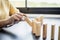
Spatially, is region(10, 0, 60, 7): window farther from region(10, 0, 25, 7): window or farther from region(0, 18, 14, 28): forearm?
region(0, 18, 14, 28): forearm

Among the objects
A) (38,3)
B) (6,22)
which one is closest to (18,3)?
(38,3)

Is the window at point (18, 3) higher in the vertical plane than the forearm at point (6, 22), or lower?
higher

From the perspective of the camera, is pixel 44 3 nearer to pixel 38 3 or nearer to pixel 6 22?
pixel 38 3

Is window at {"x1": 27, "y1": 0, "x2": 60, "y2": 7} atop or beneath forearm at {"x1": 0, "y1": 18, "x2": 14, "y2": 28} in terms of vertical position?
atop

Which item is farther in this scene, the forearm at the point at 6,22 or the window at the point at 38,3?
the window at the point at 38,3

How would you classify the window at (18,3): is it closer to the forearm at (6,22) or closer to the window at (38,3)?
the window at (38,3)

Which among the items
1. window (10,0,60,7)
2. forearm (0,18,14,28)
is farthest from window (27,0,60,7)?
forearm (0,18,14,28)

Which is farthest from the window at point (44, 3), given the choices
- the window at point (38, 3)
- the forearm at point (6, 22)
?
the forearm at point (6, 22)

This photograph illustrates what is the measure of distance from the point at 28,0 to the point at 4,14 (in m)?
0.79

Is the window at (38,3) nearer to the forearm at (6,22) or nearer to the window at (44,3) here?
the window at (44,3)

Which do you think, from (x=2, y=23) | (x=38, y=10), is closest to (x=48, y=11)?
(x=38, y=10)

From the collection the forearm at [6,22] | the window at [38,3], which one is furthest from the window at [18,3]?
the forearm at [6,22]

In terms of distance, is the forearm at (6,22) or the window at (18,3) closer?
the forearm at (6,22)

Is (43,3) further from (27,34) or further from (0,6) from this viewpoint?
(27,34)
